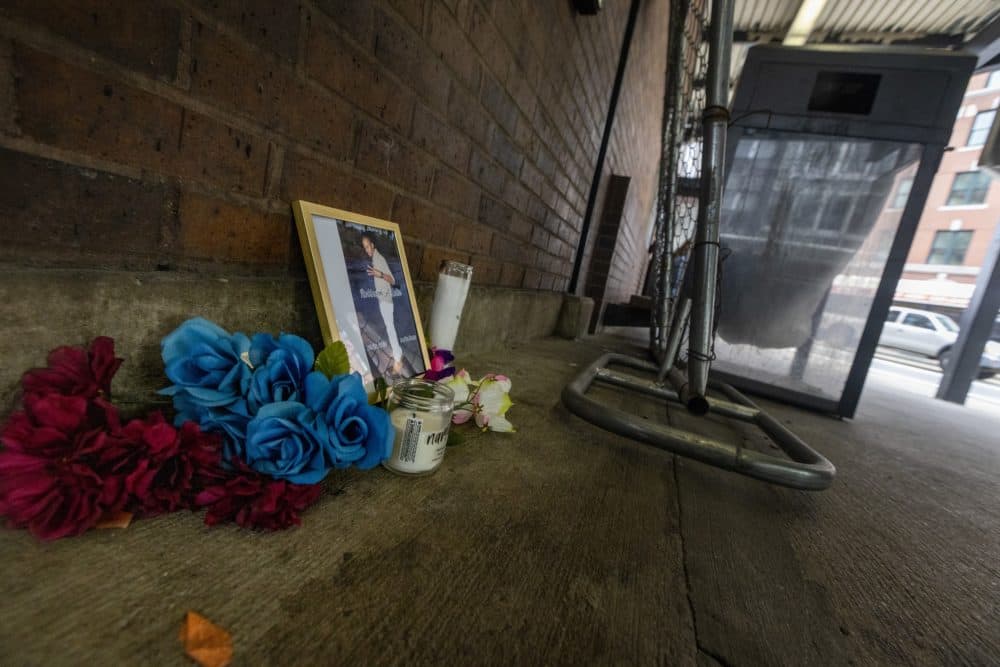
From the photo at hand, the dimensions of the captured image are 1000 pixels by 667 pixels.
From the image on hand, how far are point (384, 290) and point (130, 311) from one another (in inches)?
17.0

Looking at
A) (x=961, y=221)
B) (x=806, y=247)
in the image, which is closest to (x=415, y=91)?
(x=806, y=247)

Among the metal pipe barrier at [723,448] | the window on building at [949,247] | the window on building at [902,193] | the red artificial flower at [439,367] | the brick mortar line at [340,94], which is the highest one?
the window on building at [949,247]

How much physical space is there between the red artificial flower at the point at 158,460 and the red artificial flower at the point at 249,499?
0.9 inches

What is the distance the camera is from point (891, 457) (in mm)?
1432

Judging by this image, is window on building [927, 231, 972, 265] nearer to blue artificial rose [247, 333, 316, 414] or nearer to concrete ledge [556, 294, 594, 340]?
concrete ledge [556, 294, 594, 340]

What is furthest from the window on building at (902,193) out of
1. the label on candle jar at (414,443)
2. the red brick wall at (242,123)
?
the label on candle jar at (414,443)

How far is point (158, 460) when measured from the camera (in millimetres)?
443

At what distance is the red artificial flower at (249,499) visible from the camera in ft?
1.53

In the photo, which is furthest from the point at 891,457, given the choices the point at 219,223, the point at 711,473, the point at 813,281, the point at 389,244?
the point at 219,223

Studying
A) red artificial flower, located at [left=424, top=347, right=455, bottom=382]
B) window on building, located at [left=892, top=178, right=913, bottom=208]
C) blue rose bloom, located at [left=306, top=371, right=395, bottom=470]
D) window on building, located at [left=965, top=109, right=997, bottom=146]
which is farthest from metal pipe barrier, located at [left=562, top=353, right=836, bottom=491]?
window on building, located at [left=965, top=109, right=997, bottom=146]

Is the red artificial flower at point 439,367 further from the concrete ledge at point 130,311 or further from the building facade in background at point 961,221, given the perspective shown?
the building facade in background at point 961,221

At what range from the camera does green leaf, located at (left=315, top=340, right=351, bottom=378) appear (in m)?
0.60

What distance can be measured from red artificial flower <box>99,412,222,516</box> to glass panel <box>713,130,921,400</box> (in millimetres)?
2059

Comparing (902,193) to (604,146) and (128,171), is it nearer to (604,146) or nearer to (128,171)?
(604,146)
